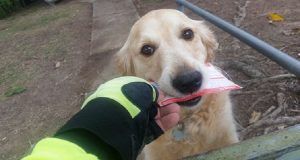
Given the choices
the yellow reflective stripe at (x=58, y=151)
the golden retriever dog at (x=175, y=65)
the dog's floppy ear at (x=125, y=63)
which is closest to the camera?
the yellow reflective stripe at (x=58, y=151)

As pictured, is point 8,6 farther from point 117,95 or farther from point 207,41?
point 117,95

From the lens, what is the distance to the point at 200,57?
8.64 ft

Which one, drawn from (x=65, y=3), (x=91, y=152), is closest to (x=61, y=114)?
(x=91, y=152)

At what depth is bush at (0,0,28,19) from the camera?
10.6 meters

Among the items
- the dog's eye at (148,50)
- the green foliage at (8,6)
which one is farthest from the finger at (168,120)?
the green foliage at (8,6)

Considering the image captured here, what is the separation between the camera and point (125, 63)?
296 centimetres

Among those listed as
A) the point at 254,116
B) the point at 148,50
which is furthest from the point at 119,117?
the point at 254,116

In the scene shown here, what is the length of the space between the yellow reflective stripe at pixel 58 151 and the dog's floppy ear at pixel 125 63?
2.01m

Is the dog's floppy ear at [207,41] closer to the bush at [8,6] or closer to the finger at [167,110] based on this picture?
the finger at [167,110]

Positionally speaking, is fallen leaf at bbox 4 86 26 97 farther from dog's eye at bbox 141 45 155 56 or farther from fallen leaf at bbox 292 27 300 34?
fallen leaf at bbox 292 27 300 34

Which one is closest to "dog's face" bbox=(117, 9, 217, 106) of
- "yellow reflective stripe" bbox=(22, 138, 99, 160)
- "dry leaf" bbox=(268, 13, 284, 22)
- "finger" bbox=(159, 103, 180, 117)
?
"finger" bbox=(159, 103, 180, 117)

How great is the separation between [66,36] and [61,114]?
2890 millimetres

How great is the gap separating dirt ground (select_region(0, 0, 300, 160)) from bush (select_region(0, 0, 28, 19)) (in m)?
2.77

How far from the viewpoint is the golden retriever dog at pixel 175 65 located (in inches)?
97.9
